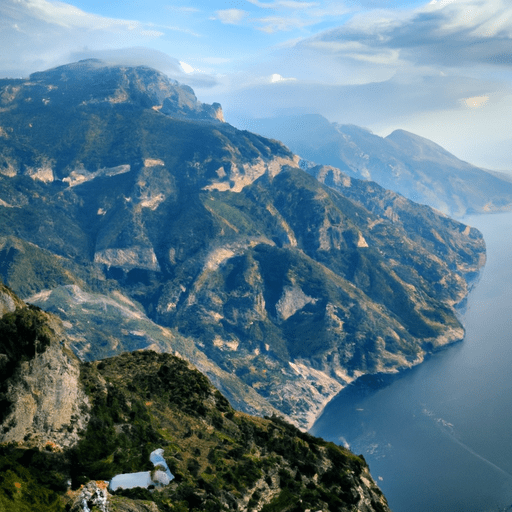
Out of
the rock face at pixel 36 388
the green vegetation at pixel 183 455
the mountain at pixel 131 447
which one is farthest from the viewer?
the rock face at pixel 36 388

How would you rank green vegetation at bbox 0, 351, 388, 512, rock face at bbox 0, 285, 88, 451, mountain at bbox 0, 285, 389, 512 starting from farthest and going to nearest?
1. rock face at bbox 0, 285, 88, 451
2. green vegetation at bbox 0, 351, 388, 512
3. mountain at bbox 0, 285, 389, 512

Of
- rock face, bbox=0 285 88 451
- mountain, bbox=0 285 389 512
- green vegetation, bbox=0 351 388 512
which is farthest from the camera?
rock face, bbox=0 285 88 451

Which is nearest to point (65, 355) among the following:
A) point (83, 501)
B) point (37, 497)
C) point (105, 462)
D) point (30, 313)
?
point (30, 313)

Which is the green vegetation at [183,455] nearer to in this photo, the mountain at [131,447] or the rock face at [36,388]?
the mountain at [131,447]

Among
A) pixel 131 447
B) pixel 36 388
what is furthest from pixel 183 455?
pixel 36 388

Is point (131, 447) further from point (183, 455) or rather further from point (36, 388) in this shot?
point (36, 388)

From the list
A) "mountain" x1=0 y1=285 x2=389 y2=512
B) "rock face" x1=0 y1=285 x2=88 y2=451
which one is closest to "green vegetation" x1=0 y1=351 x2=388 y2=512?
"mountain" x1=0 y1=285 x2=389 y2=512

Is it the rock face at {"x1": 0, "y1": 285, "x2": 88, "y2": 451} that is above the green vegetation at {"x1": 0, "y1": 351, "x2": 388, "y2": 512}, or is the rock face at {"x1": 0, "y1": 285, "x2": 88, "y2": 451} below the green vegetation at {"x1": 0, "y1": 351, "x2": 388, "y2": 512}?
above

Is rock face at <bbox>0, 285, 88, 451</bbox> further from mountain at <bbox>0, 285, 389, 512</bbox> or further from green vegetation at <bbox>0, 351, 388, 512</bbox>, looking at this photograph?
green vegetation at <bbox>0, 351, 388, 512</bbox>

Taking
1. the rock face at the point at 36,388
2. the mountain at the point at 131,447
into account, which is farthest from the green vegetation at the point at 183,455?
the rock face at the point at 36,388

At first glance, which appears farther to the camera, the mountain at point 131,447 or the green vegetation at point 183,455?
the green vegetation at point 183,455
